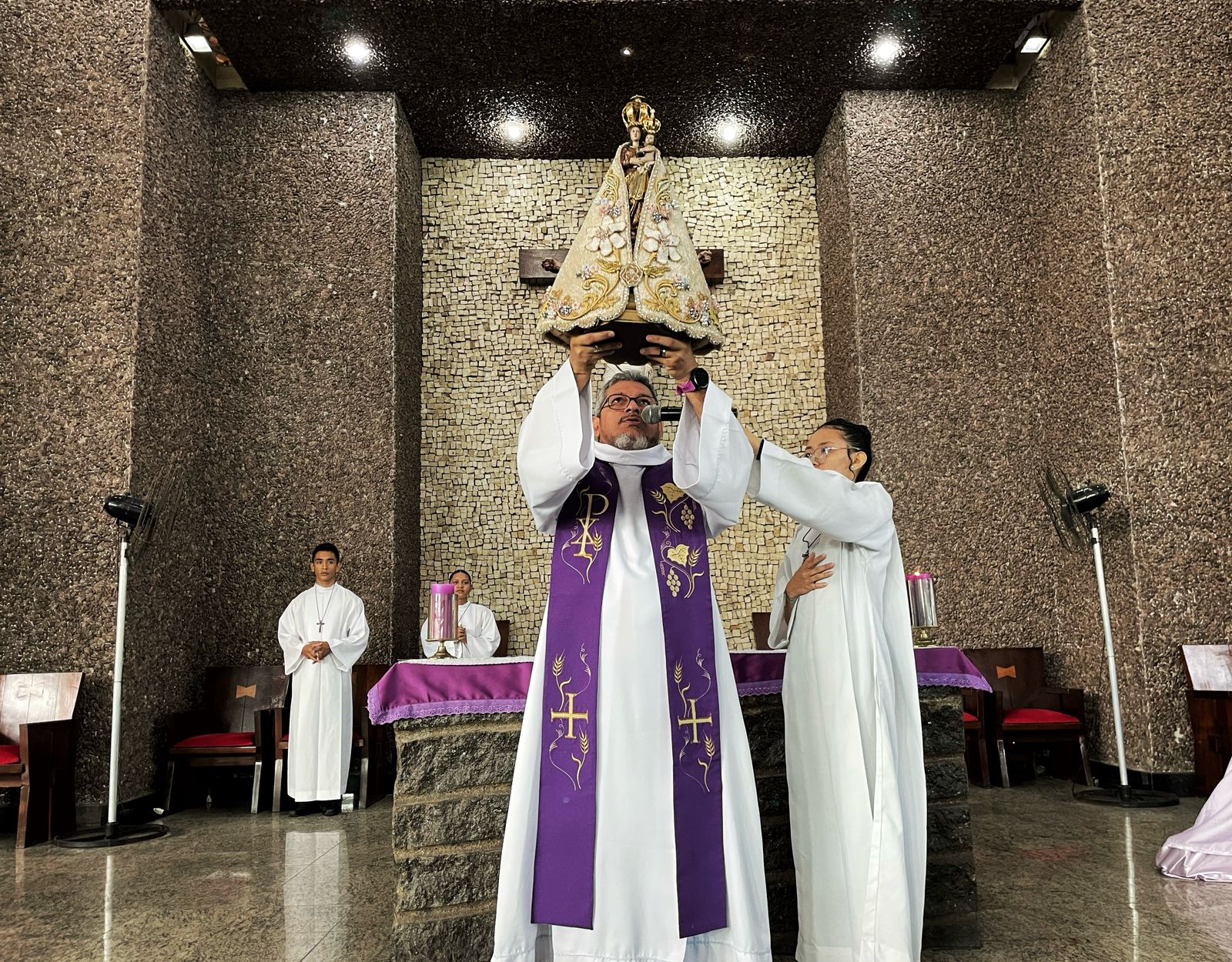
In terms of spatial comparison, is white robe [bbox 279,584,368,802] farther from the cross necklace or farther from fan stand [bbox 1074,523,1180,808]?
fan stand [bbox 1074,523,1180,808]

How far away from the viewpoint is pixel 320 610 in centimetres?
686

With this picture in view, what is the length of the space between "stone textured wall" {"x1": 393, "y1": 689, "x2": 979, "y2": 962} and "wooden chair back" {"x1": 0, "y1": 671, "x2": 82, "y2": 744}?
3664 millimetres

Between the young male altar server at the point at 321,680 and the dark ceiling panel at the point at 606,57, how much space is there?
145 inches

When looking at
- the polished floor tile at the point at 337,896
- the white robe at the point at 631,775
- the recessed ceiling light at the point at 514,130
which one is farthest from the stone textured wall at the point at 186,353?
the white robe at the point at 631,775

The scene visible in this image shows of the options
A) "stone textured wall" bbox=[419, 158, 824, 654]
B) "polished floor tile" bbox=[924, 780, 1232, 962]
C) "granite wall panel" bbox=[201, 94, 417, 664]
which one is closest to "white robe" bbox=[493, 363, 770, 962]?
"polished floor tile" bbox=[924, 780, 1232, 962]

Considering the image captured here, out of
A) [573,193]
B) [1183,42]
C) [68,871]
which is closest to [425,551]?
[573,193]

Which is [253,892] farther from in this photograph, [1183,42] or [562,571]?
[1183,42]

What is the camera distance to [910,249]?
7.93 metres

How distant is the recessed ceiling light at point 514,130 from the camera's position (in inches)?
325

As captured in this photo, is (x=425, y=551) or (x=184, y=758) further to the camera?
(x=425, y=551)

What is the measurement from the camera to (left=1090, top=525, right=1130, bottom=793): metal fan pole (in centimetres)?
601

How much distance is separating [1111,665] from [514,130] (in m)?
6.04

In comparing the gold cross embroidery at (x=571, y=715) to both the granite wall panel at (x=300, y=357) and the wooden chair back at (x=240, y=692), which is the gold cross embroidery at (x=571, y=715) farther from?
the granite wall panel at (x=300, y=357)

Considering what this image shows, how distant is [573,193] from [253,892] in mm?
6337
